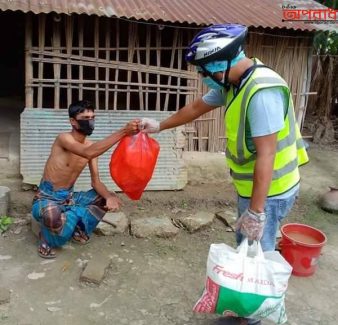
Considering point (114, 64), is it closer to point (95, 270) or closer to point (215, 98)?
point (95, 270)

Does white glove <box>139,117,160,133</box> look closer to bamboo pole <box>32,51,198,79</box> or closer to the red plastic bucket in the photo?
the red plastic bucket

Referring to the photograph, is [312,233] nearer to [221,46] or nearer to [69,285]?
[69,285]

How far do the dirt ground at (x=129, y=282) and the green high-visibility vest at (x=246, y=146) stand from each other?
116 centimetres

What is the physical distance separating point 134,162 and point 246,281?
4.33 ft

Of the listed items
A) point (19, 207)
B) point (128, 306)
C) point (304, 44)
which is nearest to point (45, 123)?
point (19, 207)

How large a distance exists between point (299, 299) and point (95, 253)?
1.87 metres

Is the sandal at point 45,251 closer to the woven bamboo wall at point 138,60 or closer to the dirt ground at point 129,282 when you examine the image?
the dirt ground at point 129,282

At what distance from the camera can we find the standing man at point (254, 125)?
2250 mm

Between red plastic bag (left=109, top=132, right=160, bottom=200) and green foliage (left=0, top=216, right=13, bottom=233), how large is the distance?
167cm

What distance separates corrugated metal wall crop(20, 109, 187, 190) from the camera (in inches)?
207

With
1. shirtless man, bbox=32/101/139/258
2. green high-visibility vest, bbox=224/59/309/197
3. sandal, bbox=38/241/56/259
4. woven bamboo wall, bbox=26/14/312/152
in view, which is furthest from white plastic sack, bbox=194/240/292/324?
woven bamboo wall, bbox=26/14/312/152

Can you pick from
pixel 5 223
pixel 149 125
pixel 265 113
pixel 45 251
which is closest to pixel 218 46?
pixel 265 113

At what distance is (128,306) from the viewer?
3.41m

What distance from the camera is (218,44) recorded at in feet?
7.48
